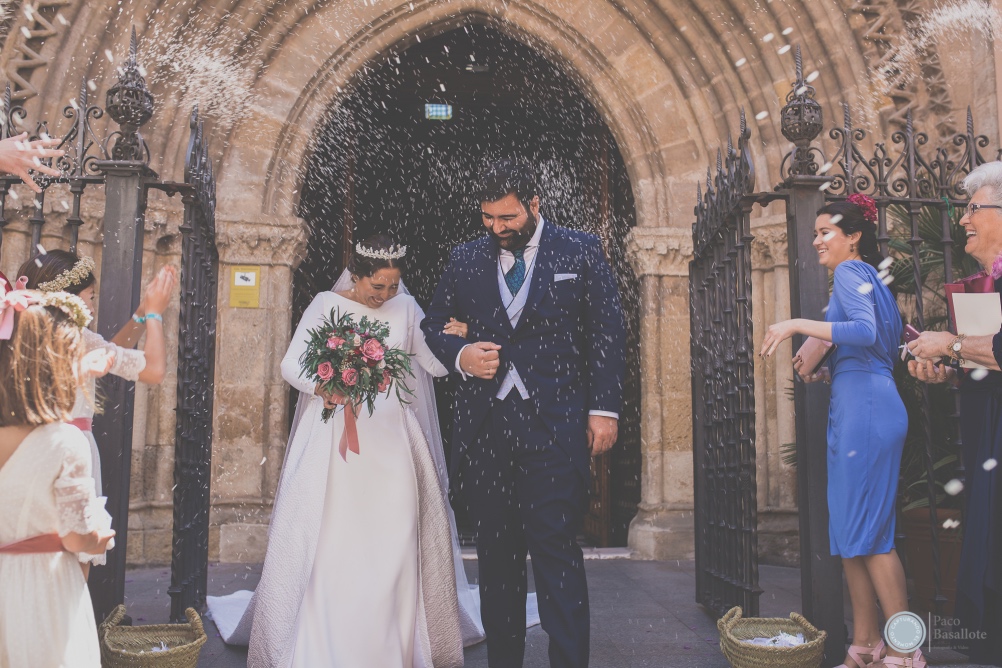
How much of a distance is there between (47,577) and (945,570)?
445cm

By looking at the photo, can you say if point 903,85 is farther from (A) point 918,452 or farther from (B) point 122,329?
(B) point 122,329

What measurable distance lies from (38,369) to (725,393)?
326cm

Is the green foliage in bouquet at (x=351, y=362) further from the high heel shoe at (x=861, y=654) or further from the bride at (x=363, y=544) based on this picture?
the high heel shoe at (x=861, y=654)

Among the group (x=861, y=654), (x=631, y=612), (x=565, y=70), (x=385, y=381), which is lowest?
(x=631, y=612)

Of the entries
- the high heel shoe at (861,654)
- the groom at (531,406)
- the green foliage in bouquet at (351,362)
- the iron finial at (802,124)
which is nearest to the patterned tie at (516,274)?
the groom at (531,406)

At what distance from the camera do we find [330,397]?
3637 millimetres

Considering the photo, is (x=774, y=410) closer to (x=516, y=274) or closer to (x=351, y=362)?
(x=516, y=274)

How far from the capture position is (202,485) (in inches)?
193

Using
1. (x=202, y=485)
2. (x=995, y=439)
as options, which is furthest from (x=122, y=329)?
(x=995, y=439)

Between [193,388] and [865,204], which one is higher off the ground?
[865,204]

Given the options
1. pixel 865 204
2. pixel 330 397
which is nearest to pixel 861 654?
pixel 865 204

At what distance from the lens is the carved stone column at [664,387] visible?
744 centimetres

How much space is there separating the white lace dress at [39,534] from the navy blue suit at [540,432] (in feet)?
4.87

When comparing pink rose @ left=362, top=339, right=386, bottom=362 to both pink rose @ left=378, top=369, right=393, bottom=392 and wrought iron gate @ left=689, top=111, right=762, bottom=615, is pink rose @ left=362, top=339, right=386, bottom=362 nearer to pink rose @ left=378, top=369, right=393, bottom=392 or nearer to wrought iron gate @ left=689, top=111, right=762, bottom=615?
pink rose @ left=378, top=369, right=393, bottom=392
